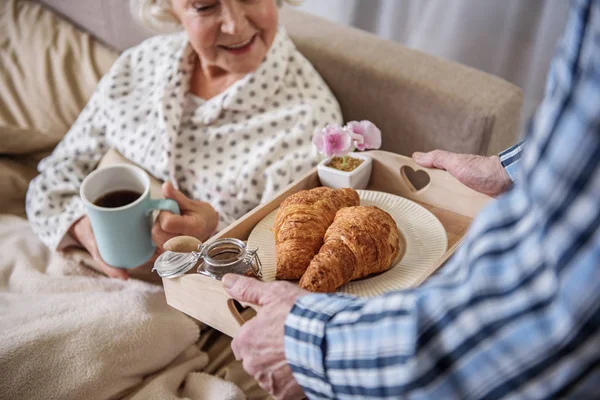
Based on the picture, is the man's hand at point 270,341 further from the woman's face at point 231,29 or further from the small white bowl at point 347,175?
the woman's face at point 231,29

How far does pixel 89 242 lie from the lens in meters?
1.34

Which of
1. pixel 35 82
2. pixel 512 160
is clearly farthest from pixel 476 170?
pixel 35 82

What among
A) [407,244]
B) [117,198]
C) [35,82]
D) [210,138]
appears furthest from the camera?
[35,82]

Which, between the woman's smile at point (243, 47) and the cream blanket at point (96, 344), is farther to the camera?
the woman's smile at point (243, 47)

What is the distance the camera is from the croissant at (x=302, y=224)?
0.83m

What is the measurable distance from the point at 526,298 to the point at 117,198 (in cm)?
89

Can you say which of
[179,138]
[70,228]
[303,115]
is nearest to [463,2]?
[303,115]

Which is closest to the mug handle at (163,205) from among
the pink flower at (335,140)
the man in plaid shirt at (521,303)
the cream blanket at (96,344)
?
the cream blanket at (96,344)

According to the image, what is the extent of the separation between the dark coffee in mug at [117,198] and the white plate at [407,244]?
0.35 meters

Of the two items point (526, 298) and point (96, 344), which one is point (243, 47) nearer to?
point (96, 344)

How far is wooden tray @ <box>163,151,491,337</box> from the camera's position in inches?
31.2

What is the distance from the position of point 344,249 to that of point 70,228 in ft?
2.76

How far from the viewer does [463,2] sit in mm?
1979

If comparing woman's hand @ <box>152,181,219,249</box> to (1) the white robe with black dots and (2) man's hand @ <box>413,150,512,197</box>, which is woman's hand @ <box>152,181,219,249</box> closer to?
(1) the white robe with black dots
